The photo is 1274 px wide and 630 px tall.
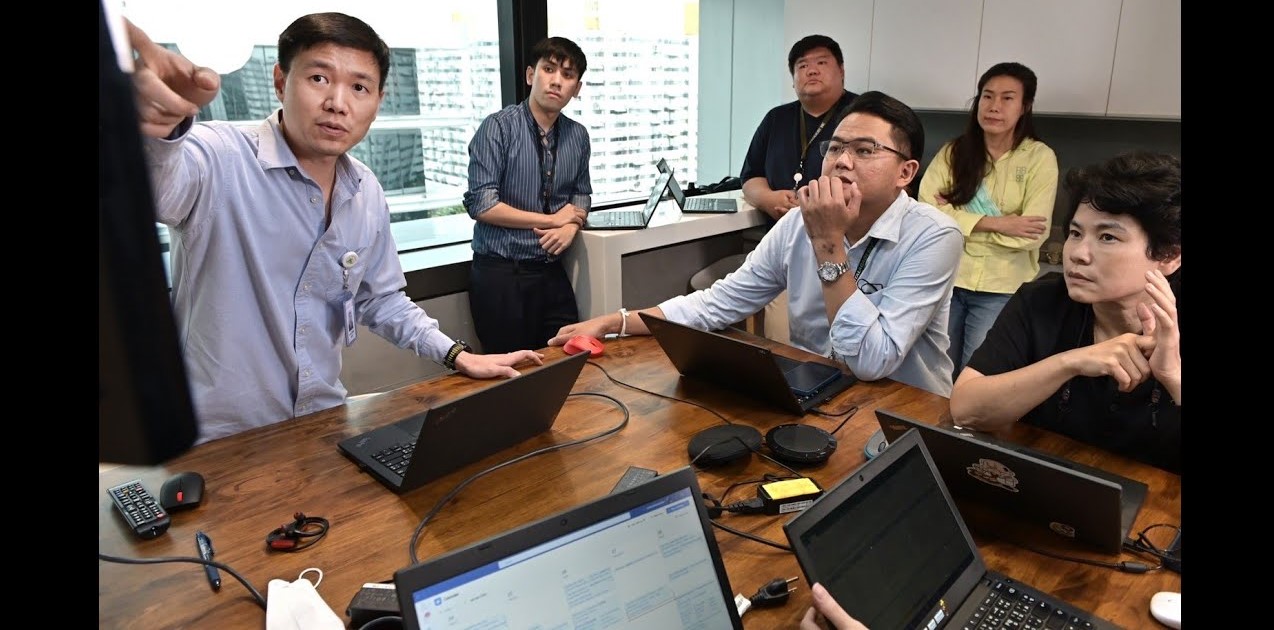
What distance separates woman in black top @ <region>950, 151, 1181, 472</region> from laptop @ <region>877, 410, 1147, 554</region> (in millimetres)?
230

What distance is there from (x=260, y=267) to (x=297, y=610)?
36.6 inches

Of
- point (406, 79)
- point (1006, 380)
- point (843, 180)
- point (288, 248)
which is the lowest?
point (1006, 380)

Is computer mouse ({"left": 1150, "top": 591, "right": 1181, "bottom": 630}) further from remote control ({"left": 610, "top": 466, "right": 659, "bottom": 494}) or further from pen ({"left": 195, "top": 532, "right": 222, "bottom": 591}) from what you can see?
pen ({"left": 195, "top": 532, "right": 222, "bottom": 591})

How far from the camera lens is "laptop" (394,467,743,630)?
2.58 feet

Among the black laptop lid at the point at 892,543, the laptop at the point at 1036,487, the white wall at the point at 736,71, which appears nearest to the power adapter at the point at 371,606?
the black laptop lid at the point at 892,543

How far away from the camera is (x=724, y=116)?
4840mm

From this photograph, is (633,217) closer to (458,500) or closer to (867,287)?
(867,287)

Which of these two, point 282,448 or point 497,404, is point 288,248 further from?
point 497,404

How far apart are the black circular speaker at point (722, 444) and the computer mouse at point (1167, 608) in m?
0.65

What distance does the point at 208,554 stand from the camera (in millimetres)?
1177

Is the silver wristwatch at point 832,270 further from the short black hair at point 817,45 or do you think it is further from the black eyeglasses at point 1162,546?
the short black hair at point 817,45

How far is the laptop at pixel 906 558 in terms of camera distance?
3.14 feet
